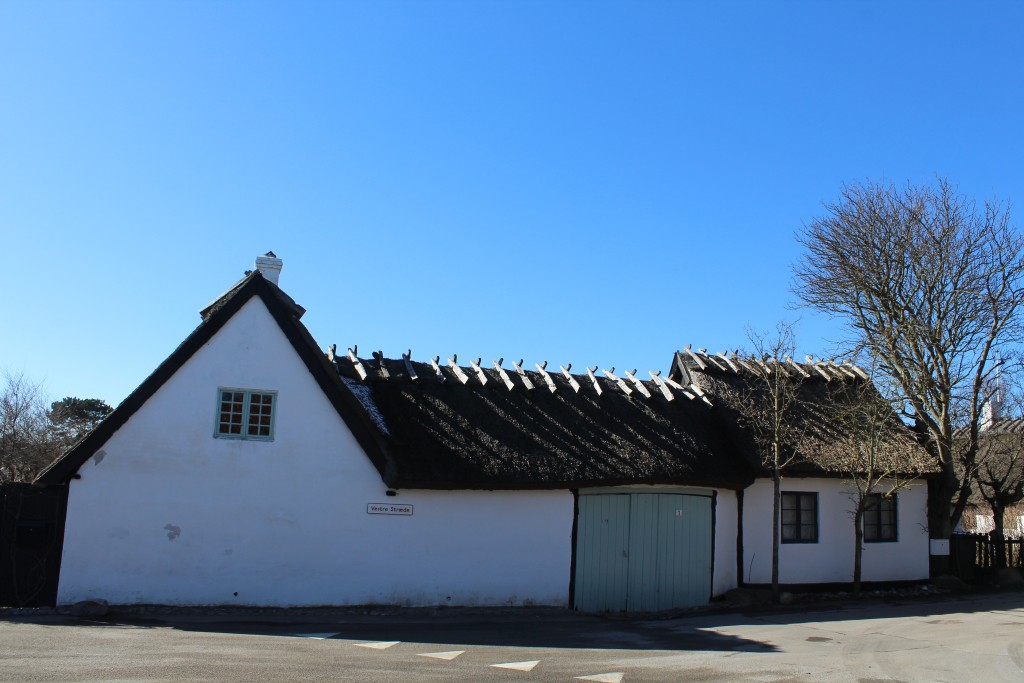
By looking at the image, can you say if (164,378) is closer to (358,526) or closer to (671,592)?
(358,526)

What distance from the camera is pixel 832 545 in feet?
64.6

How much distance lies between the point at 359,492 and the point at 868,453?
11.7 metres

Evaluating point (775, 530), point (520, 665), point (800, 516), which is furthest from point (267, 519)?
point (800, 516)

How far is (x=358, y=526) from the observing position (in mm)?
15711

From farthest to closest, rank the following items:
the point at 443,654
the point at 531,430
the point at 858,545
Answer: the point at 858,545
the point at 531,430
the point at 443,654

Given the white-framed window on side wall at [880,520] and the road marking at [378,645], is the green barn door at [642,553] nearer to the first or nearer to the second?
the white-framed window on side wall at [880,520]

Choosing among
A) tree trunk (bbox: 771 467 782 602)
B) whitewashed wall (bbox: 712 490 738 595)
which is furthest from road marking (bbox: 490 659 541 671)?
tree trunk (bbox: 771 467 782 602)

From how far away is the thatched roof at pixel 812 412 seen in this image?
19.4m

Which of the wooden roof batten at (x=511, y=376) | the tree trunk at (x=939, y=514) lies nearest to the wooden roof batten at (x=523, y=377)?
the wooden roof batten at (x=511, y=376)

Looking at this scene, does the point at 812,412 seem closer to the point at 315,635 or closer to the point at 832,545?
the point at 832,545

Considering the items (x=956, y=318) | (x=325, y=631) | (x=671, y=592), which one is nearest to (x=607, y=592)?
(x=671, y=592)

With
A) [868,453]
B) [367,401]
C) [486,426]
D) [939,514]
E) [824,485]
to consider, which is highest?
[367,401]

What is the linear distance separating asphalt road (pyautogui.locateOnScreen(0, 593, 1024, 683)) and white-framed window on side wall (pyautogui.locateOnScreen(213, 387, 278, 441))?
327 cm

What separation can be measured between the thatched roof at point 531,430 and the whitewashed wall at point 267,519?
0.61 meters
